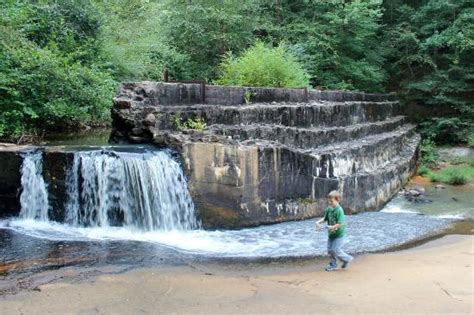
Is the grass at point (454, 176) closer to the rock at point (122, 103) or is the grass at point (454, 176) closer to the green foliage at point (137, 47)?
the green foliage at point (137, 47)

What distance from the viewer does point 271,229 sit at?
1040cm

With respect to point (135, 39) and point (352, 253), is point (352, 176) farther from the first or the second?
point (135, 39)

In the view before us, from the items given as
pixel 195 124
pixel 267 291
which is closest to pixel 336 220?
pixel 267 291

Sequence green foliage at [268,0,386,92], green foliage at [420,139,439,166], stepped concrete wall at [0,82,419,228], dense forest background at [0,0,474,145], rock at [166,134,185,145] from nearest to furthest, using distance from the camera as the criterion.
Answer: stepped concrete wall at [0,82,419,228]
rock at [166,134,185,145]
dense forest background at [0,0,474,145]
green foliage at [420,139,439,166]
green foliage at [268,0,386,92]

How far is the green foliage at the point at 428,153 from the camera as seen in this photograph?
2098 centimetres

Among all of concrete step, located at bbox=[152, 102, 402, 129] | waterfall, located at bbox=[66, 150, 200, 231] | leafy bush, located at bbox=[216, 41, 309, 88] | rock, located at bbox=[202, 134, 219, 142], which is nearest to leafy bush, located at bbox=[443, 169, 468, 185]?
concrete step, located at bbox=[152, 102, 402, 129]

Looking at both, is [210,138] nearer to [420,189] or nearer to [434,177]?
[420,189]

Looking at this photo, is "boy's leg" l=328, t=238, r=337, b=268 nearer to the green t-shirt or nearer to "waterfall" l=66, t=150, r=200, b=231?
the green t-shirt

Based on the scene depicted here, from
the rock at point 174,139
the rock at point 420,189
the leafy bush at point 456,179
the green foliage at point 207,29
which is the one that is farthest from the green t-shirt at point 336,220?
the green foliage at point 207,29

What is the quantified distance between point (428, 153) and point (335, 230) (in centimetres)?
1567

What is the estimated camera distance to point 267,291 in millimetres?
6508

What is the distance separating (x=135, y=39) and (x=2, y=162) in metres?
12.9

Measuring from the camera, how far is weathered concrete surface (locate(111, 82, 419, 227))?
10289mm

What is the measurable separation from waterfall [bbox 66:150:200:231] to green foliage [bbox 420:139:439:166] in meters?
14.7
